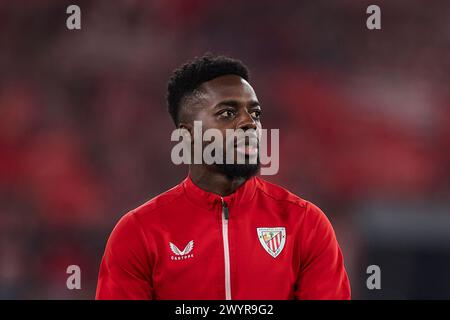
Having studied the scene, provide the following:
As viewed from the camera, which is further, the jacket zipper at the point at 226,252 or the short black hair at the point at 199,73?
the short black hair at the point at 199,73

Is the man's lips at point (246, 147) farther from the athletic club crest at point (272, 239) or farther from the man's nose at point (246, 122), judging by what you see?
the athletic club crest at point (272, 239)

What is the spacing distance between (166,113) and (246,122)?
9.34 ft

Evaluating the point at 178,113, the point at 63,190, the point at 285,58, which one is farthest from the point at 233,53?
the point at 178,113

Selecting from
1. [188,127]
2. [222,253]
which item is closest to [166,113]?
[188,127]

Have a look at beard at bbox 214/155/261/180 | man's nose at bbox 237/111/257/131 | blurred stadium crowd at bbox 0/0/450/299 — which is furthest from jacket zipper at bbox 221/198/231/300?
blurred stadium crowd at bbox 0/0/450/299

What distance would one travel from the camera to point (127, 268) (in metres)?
1.67

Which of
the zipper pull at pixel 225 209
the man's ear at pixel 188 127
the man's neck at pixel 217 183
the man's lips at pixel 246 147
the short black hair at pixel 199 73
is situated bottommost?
the zipper pull at pixel 225 209

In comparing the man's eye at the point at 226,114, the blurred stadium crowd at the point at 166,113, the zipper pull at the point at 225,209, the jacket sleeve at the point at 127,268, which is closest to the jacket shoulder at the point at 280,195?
the zipper pull at the point at 225,209

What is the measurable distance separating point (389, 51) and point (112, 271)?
3.52 metres

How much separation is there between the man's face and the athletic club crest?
0.52ft

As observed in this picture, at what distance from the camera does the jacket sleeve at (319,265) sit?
1689 millimetres

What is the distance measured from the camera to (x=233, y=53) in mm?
4602

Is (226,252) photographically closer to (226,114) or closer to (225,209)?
(225,209)
